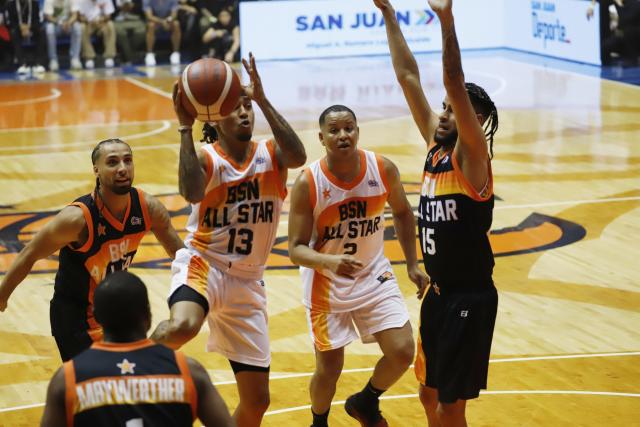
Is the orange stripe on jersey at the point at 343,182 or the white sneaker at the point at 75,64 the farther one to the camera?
the white sneaker at the point at 75,64

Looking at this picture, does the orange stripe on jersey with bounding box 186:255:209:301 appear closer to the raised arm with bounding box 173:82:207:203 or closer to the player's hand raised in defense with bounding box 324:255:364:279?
the raised arm with bounding box 173:82:207:203

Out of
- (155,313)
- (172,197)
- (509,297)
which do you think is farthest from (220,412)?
(172,197)

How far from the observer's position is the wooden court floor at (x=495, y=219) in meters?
7.83

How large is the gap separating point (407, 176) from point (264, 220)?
7.89 m

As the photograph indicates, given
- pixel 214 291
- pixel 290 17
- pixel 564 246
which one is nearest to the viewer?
pixel 214 291

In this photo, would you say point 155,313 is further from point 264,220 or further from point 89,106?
point 89,106

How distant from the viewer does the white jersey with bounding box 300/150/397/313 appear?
680 cm

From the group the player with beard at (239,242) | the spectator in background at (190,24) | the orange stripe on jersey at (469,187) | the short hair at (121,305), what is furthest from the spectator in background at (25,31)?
the short hair at (121,305)

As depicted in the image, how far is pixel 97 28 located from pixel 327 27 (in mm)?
5275

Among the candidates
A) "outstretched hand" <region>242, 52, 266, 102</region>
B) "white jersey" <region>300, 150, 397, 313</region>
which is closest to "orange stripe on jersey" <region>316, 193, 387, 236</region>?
"white jersey" <region>300, 150, 397, 313</region>

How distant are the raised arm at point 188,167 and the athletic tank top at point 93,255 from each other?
34 cm

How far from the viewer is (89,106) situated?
2059 centimetres

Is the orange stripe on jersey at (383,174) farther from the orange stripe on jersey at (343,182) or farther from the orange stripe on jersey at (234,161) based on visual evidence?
the orange stripe on jersey at (234,161)

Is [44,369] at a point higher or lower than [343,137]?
lower
